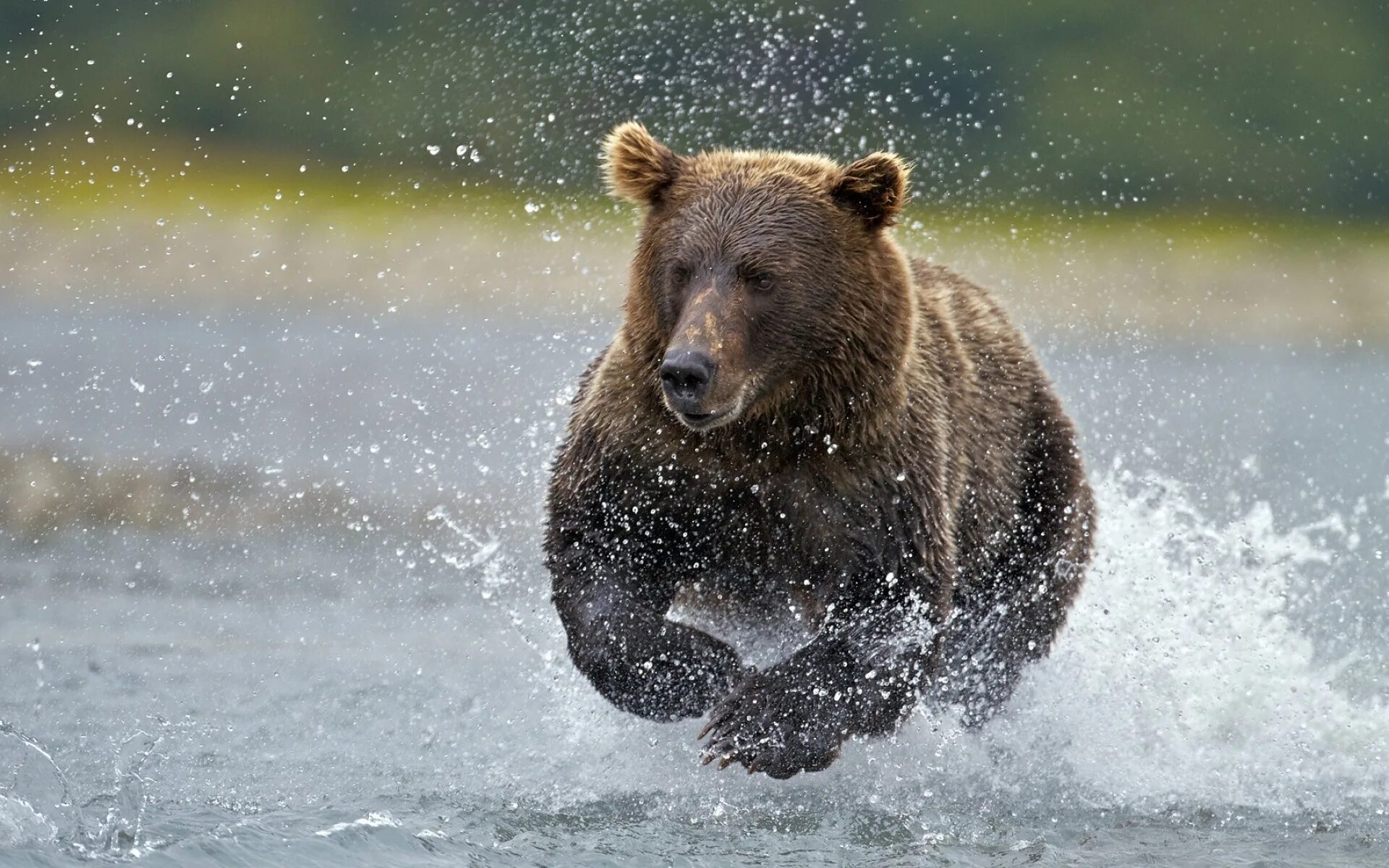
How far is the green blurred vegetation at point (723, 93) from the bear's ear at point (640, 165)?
1122cm

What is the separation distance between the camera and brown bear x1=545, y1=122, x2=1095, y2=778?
611 centimetres

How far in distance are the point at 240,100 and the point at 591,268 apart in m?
4.14

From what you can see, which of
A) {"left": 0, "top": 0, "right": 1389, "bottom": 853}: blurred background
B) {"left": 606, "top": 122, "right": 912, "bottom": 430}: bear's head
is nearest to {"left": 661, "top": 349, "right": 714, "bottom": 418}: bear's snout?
{"left": 606, "top": 122, "right": 912, "bottom": 430}: bear's head

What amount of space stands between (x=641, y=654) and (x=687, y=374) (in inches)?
45.0

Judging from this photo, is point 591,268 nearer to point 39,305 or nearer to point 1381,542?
point 39,305

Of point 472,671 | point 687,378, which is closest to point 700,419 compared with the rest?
point 687,378

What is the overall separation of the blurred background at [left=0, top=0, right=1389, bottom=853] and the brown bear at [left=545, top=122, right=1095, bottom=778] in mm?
488

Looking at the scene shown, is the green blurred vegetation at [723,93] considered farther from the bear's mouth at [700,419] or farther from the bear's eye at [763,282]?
the bear's mouth at [700,419]

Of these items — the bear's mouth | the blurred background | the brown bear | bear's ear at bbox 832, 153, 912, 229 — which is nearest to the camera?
the bear's mouth

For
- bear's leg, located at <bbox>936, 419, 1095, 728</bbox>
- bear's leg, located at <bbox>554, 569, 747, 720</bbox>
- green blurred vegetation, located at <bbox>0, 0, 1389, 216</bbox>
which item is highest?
green blurred vegetation, located at <bbox>0, 0, 1389, 216</bbox>

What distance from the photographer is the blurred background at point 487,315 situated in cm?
766

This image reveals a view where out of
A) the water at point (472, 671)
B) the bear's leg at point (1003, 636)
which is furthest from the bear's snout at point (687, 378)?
the bear's leg at point (1003, 636)

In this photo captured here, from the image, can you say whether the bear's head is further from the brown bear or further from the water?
the water

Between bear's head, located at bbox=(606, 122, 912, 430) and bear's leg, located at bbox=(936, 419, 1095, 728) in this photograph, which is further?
bear's leg, located at bbox=(936, 419, 1095, 728)
